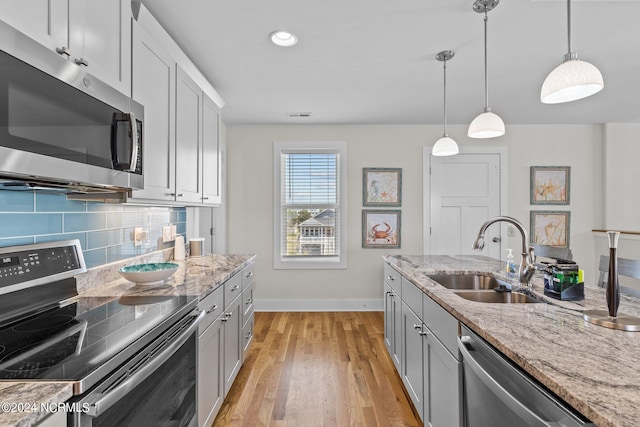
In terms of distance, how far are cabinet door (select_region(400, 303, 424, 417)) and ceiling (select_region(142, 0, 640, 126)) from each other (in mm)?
1767

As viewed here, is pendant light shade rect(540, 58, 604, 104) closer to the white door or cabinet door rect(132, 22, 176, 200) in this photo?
cabinet door rect(132, 22, 176, 200)

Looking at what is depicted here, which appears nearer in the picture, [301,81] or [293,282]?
[301,81]

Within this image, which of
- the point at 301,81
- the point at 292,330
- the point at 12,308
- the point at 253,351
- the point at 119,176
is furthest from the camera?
the point at 292,330

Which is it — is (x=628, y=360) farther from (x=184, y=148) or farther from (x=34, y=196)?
(x=184, y=148)

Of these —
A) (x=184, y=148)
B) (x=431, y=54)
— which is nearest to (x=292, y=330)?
(x=184, y=148)

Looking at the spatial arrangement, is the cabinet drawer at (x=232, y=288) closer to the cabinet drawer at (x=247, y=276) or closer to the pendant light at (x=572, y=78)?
the cabinet drawer at (x=247, y=276)

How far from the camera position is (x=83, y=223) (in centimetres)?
166

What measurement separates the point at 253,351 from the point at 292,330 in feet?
1.92

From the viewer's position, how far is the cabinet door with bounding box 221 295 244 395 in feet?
6.68

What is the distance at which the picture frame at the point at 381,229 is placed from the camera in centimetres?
410

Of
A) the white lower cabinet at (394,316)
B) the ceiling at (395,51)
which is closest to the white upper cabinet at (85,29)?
the ceiling at (395,51)

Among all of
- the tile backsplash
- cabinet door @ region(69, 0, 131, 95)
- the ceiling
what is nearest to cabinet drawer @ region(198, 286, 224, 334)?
the tile backsplash

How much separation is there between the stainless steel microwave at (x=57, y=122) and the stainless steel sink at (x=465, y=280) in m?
1.92

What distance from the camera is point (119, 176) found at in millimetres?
1318
